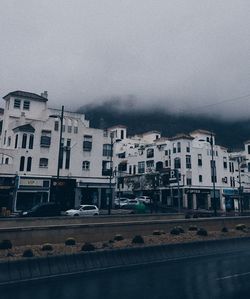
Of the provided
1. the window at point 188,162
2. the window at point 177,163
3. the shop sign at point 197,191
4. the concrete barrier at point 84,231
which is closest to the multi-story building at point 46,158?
the window at point 177,163

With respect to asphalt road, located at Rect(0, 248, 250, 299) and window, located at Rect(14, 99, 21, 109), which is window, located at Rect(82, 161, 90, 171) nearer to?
window, located at Rect(14, 99, 21, 109)

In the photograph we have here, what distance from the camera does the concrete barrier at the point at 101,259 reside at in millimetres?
16444

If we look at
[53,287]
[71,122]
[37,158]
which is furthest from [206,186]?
[53,287]

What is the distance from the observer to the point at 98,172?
60562 mm

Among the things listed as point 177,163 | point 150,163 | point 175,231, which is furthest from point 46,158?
point 150,163

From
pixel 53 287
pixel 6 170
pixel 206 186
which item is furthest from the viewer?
pixel 206 186

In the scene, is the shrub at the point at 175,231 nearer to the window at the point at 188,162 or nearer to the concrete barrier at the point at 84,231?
the concrete barrier at the point at 84,231

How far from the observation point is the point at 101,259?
64.2ft

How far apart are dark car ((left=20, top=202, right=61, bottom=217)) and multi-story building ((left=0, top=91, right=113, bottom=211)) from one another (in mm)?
10863

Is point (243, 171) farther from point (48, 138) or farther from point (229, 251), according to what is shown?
point (229, 251)

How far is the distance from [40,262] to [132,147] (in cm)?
9099

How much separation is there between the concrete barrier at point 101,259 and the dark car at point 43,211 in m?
19.6

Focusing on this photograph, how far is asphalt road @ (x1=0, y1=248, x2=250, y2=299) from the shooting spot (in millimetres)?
13555

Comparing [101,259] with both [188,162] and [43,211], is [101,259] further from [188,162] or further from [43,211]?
[188,162]
